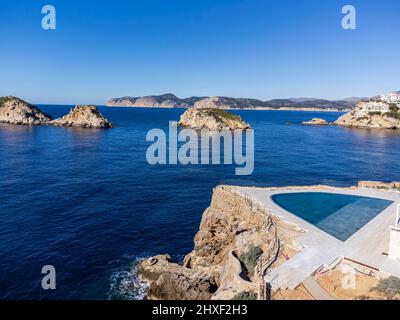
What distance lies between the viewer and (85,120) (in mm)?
164750

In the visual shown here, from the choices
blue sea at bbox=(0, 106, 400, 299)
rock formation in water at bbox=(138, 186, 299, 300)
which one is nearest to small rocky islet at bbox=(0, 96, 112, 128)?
blue sea at bbox=(0, 106, 400, 299)

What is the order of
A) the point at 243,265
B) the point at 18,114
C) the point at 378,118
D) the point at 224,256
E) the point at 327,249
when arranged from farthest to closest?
the point at 378,118 → the point at 18,114 → the point at 224,256 → the point at 243,265 → the point at 327,249

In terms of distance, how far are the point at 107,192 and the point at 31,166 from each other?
2738cm

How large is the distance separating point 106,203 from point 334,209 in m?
33.4

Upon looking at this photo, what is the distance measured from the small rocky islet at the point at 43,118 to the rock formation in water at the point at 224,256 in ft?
463

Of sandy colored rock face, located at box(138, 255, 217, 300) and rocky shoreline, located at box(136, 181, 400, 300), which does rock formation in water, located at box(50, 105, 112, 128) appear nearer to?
rocky shoreline, located at box(136, 181, 400, 300)

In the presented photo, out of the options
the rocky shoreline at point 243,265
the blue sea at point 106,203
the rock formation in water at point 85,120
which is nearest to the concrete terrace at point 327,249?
the rocky shoreline at point 243,265

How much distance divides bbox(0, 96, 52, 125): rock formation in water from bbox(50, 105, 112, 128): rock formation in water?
9.00 meters

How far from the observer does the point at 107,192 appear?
54188 millimetres

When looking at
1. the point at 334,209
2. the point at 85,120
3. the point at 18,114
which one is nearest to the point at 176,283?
the point at 334,209

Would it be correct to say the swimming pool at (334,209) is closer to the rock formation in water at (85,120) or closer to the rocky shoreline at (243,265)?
the rocky shoreline at (243,265)

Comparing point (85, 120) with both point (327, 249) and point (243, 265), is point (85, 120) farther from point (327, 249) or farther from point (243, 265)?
point (327, 249)

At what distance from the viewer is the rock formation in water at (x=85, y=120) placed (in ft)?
535
